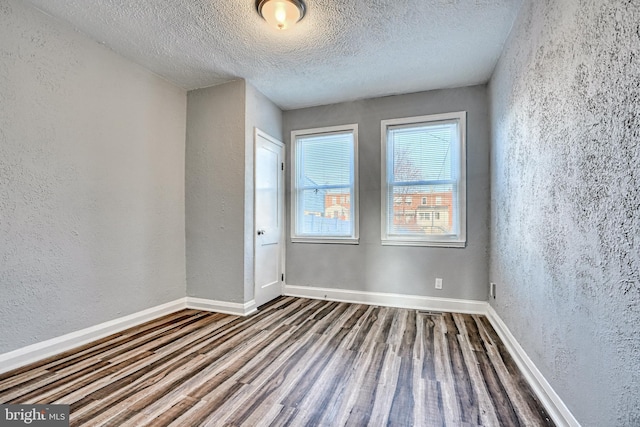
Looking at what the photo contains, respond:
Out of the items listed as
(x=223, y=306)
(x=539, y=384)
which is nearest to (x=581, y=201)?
(x=539, y=384)

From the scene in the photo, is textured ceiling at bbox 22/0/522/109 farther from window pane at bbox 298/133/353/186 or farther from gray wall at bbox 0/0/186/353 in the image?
window pane at bbox 298/133/353/186

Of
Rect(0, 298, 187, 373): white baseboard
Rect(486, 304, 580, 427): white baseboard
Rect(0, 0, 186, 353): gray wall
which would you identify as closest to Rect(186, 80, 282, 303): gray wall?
Rect(0, 0, 186, 353): gray wall

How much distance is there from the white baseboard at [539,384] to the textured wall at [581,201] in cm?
5

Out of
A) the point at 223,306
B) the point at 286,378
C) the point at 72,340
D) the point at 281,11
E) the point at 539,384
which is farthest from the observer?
the point at 223,306

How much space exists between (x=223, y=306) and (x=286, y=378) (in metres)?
1.57

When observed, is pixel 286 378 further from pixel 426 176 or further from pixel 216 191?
pixel 426 176

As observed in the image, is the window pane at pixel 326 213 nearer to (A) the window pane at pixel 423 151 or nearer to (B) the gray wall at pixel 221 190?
(A) the window pane at pixel 423 151

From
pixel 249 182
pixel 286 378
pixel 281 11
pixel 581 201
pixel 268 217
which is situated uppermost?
pixel 281 11

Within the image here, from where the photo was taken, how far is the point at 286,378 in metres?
1.94

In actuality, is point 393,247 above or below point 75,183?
below

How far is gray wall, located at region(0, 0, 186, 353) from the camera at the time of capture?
2.03 metres

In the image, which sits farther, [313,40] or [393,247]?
[393,247]

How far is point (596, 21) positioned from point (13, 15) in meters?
3.42

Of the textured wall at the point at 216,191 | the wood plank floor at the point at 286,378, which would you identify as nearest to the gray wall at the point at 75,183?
the textured wall at the point at 216,191
